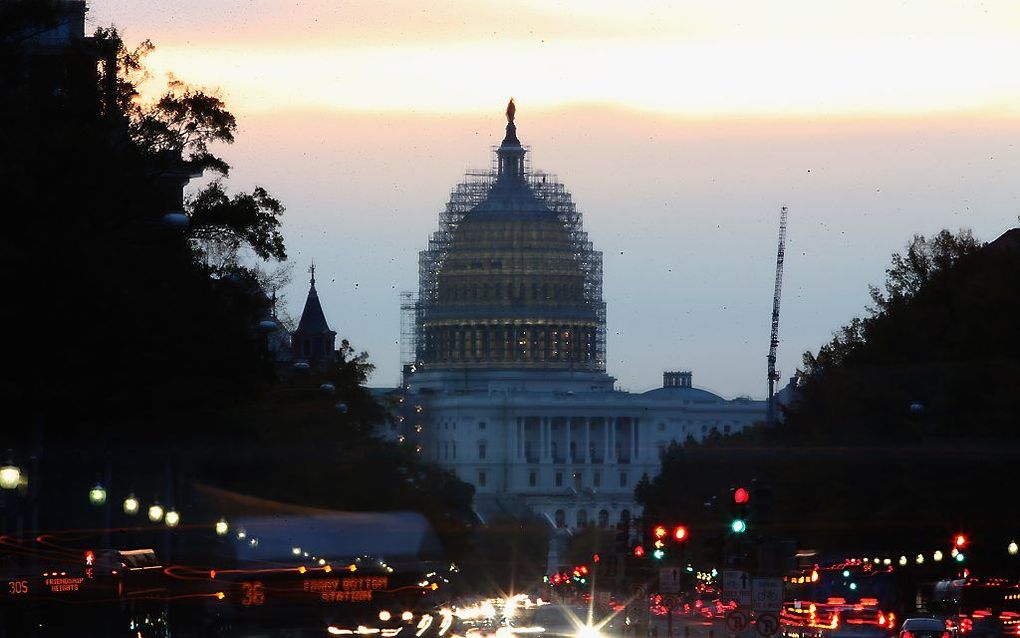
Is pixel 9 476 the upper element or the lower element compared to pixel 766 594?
upper

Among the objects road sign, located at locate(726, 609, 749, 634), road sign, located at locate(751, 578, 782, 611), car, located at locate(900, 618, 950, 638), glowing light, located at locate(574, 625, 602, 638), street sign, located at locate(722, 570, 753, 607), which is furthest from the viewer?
glowing light, located at locate(574, 625, 602, 638)

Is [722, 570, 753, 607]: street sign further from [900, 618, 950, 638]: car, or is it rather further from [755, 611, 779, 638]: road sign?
[900, 618, 950, 638]: car

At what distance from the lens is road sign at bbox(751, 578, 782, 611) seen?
153ft

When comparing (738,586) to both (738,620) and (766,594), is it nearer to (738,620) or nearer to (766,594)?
(738,620)

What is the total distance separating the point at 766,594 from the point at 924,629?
12923 millimetres

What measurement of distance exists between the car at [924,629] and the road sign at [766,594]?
12.5 meters

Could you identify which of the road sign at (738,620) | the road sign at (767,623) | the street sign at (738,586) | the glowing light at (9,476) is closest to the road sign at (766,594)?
the road sign at (767,623)

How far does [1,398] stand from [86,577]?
8.89 m

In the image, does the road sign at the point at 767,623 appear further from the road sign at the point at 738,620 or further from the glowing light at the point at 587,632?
the glowing light at the point at 587,632

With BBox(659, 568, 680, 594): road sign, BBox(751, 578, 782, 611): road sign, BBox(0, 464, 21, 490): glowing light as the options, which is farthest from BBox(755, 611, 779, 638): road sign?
BBox(659, 568, 680, 594): road sign

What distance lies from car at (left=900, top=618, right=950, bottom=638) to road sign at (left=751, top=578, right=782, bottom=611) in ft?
41.0

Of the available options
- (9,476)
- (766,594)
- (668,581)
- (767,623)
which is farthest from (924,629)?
(9,476)

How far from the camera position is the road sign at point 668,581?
68625 mm

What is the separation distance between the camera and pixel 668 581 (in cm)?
6888
